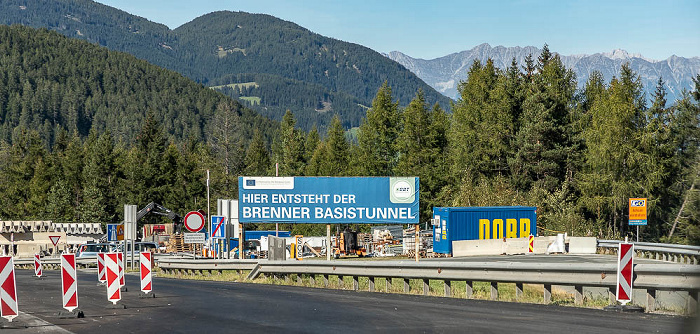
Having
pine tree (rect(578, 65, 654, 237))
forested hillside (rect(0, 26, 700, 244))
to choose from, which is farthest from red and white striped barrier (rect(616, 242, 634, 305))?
pine tree (rect(578, 65, 654, 237))

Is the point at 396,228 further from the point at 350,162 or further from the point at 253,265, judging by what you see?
the point at 253,265

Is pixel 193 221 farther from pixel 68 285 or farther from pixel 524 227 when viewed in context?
pixel 524 227

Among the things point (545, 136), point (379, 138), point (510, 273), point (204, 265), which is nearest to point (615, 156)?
point (545, 136)

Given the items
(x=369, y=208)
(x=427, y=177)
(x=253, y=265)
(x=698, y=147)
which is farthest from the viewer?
(x=427, y=177)

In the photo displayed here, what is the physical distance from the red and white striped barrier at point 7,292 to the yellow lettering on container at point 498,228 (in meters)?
42.1

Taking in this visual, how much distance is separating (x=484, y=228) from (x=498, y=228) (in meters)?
1.45

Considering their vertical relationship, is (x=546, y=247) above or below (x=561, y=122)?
below

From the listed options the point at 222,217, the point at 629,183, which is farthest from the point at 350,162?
the point at 222,217

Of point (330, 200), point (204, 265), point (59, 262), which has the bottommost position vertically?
point (59, 262)

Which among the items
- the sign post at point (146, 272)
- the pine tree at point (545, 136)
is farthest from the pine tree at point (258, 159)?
the sign post at point (146, 272)

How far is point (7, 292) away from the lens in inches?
516

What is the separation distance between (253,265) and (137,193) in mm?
88163

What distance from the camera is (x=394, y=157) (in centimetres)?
9062

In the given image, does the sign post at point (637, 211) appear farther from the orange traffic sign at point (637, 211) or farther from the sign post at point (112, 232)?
the sign post at point (112, 232)
